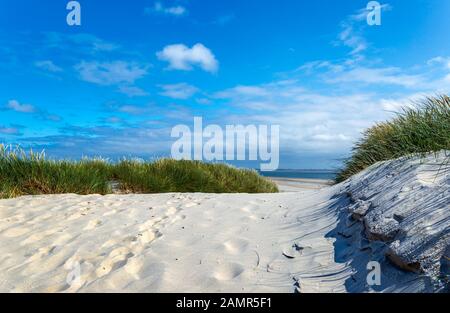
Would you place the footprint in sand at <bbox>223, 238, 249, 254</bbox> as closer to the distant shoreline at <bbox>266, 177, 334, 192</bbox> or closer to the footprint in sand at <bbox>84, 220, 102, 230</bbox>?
the footprint in sand at <bbox>84, 220, 102, 230</bbox>

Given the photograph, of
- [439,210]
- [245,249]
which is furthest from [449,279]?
[245,249]

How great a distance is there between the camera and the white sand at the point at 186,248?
3.45 meters

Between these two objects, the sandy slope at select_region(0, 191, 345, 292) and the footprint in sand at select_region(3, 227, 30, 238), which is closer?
the sandy slope at select_region(0, 191, 345, 292)

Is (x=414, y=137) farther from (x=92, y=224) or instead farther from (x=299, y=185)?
(x=299, y=185)

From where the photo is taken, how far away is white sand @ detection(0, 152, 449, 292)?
3.45 metres

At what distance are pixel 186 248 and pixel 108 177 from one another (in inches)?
268

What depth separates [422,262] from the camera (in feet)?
8.88

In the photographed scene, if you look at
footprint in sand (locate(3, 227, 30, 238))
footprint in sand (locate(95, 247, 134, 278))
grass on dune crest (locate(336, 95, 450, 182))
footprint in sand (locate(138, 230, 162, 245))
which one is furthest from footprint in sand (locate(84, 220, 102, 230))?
grass on dune crest (locate(336, 95, 450, 182))

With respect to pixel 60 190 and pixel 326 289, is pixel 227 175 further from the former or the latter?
pixel 326 289

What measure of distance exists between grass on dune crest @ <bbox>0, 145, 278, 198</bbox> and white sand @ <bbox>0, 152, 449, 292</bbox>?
83.8 inches

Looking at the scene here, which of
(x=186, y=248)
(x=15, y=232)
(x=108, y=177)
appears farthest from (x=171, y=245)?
(x=108, y=177)

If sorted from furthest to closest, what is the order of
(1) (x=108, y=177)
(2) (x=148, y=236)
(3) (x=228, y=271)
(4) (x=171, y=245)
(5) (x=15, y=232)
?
(1) (x=108, y=177), (5) (x=15, y=232), (2) (x=148, y=236), (4) (x=171, y=245), (3) (x=228, y=271)

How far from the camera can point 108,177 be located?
10.7 meters
